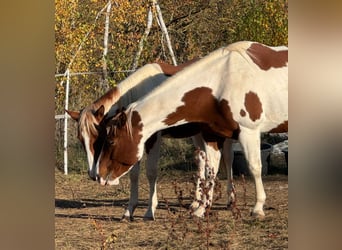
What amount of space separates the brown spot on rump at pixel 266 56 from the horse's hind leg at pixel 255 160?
1.56ft

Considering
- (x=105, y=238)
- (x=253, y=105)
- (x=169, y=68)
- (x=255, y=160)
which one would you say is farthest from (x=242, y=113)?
(x=105, y=238)

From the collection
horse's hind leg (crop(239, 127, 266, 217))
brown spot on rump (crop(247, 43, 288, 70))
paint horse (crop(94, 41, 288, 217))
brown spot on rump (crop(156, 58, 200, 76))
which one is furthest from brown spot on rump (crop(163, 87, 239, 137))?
brown spot on rump (crop(247, 43, 288, 70))

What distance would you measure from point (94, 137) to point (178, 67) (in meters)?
0.78

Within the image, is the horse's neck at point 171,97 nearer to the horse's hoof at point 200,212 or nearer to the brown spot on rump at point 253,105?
the brown spot on rump at point 253,105

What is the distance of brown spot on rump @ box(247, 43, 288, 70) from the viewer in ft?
19.4

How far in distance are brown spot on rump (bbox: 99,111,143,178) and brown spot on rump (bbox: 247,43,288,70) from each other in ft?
2.99

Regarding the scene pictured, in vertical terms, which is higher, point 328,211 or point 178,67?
point 178,67

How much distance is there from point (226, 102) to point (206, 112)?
6.4 inches

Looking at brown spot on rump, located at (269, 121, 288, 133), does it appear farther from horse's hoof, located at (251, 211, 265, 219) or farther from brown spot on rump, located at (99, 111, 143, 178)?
brown spot on rump, located at (99, 111, 143, 178)

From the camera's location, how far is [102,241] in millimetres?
6195

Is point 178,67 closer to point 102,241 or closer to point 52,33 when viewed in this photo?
point 52,33

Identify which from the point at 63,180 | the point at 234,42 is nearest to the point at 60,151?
the point at 63,180

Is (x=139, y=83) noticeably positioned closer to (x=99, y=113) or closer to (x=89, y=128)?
(x=99, y=113)

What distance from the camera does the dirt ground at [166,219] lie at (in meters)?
6.01
